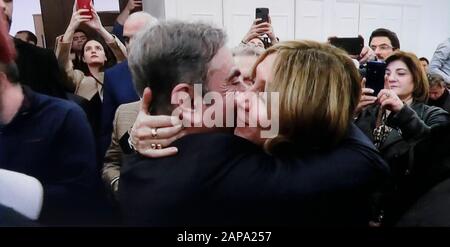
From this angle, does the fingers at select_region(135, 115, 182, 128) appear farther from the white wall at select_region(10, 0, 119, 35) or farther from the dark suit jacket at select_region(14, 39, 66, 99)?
the white wall at select_region(10, 0, 119, 35)

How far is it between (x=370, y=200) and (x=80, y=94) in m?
0.63

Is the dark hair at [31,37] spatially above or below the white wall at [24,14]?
below

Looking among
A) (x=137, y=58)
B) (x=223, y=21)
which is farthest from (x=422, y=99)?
(x=137, y=58)

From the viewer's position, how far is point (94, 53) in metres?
0.75

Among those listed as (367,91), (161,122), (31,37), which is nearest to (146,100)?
(161,122)

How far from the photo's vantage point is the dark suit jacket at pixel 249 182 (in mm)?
601

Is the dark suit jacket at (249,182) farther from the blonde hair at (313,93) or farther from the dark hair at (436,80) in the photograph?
the dark hair at (436,80)

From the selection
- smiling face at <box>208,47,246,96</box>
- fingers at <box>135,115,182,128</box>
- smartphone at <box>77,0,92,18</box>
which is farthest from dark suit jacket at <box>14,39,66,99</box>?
smiling face at <box>208,47,246,96</box>

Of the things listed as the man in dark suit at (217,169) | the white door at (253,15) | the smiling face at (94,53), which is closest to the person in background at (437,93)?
the man in dark suit at (217,169)

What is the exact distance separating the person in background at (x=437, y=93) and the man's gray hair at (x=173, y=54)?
457mm

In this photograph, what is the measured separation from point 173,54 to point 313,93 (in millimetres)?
244

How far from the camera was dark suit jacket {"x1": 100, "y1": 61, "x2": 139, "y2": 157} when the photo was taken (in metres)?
0.75

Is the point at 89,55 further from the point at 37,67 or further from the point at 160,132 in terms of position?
the point at 160,132

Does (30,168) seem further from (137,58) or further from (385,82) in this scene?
(385,82)
